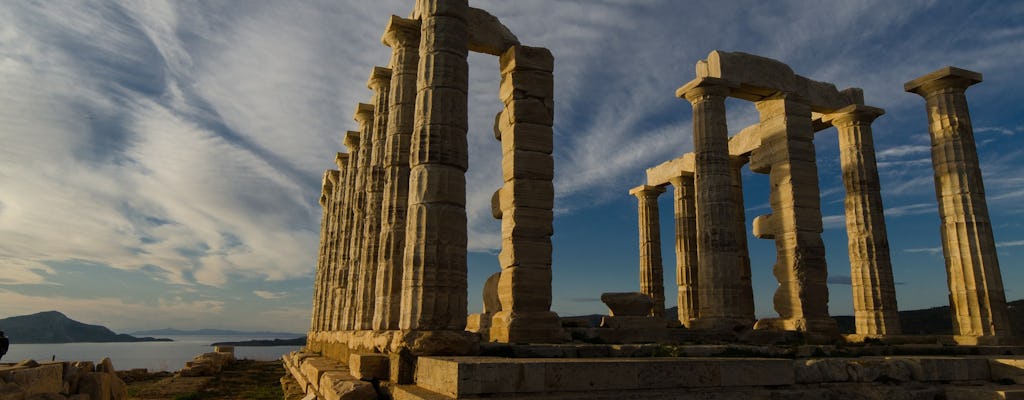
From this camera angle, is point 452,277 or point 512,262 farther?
point 512,262

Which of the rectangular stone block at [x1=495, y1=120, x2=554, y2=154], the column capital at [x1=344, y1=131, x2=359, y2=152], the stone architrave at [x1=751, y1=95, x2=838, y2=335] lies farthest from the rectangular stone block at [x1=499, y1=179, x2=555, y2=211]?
the column capital at [x1=344, y1=131, x2=359, y2=152]

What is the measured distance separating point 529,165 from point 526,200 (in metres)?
0.92

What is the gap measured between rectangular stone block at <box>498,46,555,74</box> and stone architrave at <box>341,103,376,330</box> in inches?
284

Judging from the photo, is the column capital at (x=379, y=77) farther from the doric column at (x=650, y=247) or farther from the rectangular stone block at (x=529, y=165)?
the doric column at (x=650, y=247)

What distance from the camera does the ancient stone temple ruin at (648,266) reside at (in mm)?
10375

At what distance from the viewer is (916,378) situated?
36.9 feet

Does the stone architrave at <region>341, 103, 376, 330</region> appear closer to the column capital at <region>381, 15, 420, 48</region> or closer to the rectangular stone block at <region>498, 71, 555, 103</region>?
the column capital at <region>381, 15, 420, 48</region>

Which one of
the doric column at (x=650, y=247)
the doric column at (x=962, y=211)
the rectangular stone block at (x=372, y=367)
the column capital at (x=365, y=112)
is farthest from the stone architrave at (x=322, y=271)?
the doric column at (x=962, y=211)

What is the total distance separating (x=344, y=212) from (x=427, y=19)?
15.7 m

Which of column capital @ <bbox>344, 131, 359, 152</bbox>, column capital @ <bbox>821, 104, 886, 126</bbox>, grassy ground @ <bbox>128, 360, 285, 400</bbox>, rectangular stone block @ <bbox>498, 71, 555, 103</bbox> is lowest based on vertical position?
grassy ground @ <bbox>128, 360, 285, 400</bbox>

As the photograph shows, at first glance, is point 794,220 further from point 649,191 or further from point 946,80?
point 649,191

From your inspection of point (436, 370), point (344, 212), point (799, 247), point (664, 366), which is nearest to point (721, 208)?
point (799, 247)

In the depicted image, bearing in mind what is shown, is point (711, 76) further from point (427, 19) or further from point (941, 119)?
point (427, 19)

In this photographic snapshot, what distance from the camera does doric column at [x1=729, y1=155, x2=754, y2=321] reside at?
2520 cm
